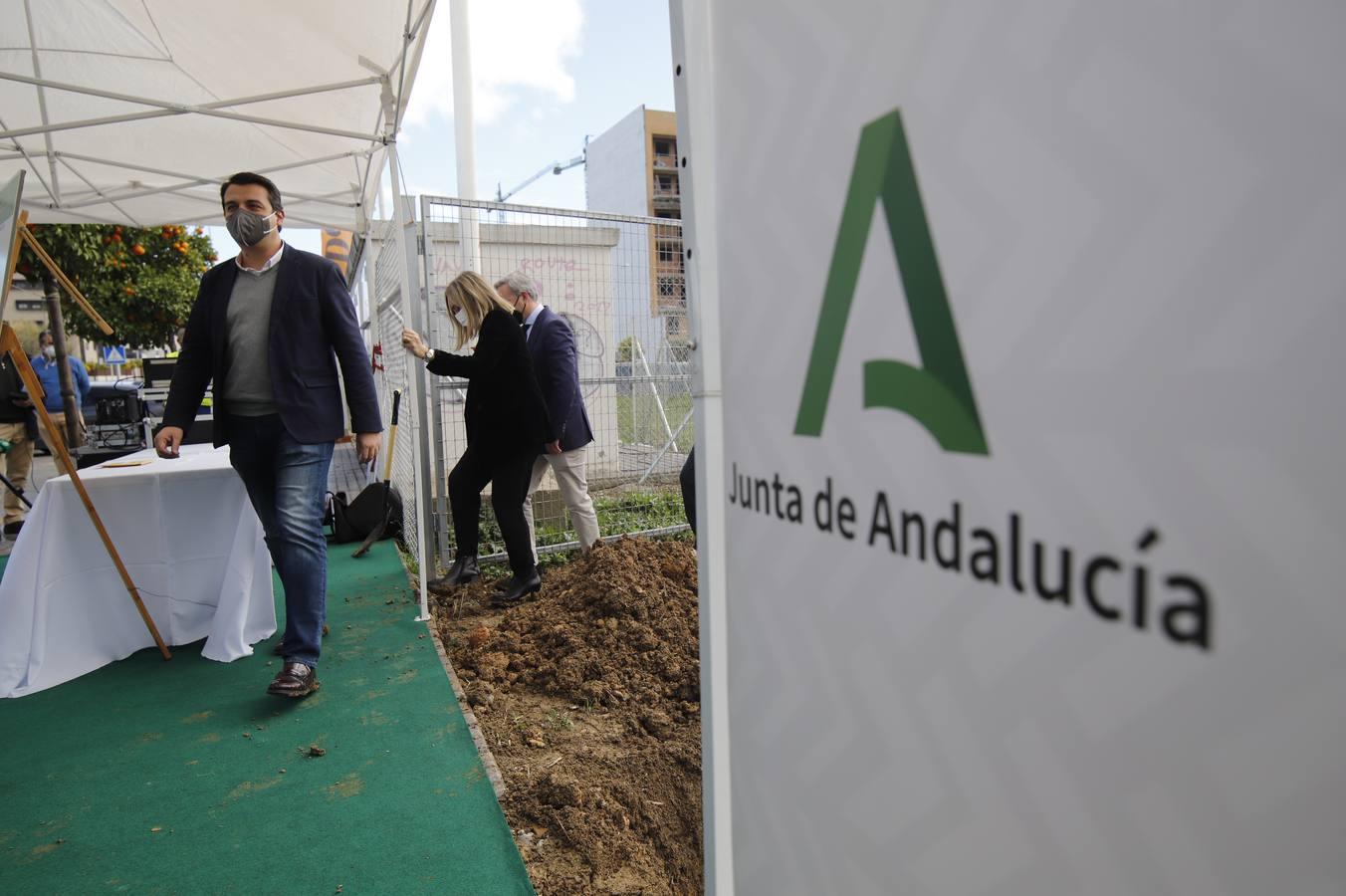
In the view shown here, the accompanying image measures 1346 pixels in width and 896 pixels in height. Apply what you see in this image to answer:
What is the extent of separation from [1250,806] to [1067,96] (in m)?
0.51

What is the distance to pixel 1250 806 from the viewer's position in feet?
1.58

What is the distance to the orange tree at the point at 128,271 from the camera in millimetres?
9789

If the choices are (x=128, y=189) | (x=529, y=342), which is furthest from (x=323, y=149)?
(x=529, y=342)

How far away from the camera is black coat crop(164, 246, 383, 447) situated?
3.25 meters

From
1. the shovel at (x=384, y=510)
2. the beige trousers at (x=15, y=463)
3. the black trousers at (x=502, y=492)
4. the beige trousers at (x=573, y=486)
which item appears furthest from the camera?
the beige trousers at (x=15, y=463)

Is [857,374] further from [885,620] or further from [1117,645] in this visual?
[1117,645]

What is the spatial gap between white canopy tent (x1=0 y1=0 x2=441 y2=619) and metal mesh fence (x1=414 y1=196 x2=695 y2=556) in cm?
58

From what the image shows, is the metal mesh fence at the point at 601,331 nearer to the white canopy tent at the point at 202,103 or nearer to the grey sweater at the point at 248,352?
the white canopy tent at the point at 202,103

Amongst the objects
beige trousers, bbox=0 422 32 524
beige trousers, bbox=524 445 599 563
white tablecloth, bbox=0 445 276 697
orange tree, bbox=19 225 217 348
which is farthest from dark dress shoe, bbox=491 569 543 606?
orange tree, bbox=19 225 217 348

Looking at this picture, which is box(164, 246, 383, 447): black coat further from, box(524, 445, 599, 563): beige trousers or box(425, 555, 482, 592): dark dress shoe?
box(425, 555, 482, 592): dark dress shoe

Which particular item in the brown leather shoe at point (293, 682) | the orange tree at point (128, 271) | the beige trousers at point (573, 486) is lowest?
the brown leather shoe at point (293, 682)

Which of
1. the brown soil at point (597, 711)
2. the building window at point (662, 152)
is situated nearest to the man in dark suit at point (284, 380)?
the brown soil at point (597, 711)

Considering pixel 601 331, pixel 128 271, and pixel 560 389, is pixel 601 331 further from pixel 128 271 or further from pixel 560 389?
pixel 128 271

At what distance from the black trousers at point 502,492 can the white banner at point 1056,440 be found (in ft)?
11.7
